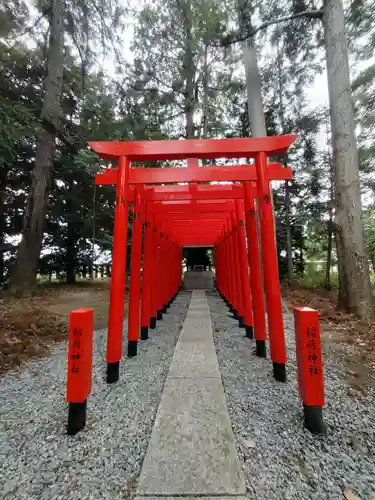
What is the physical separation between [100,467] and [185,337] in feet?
9.06

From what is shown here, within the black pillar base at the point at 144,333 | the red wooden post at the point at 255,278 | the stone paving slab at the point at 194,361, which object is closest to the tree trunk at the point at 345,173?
the red wooden post at the point at 255,278

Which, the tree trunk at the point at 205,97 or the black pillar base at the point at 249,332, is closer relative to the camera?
the black pillar base at the point at 249,332

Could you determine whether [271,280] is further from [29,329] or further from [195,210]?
[29,329]

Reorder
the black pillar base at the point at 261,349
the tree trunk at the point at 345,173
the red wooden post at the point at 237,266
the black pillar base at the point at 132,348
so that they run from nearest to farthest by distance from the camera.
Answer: the black pillar base at the point at 261,349 → the black pillar base at the point at 132,348 → the tree trunk at the point at 345,173 → the red wooden post at the point at 237,266

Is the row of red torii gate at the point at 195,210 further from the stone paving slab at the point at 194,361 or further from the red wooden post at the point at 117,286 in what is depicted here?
the stone paving slab at the point at 194,361

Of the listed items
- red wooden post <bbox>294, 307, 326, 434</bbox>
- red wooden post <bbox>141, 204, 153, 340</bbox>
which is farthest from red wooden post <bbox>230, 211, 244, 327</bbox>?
red wooden post <bbox>294, 307, 326, 434</bbox>

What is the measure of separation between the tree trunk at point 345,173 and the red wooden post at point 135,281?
13.6 feet

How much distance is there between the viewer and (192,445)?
1662 mm

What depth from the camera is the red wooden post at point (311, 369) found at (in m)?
1.89

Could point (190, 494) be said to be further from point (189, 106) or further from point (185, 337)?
point (189, 106)

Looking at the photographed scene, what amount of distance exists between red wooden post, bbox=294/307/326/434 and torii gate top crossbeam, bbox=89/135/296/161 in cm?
188

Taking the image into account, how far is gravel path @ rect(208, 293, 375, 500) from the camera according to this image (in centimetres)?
141

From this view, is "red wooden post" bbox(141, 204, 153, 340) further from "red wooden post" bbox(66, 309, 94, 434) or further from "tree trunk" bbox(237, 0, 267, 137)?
"tree trunk" bbox(237, 0, 267, 137)

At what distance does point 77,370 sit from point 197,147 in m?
2.51
